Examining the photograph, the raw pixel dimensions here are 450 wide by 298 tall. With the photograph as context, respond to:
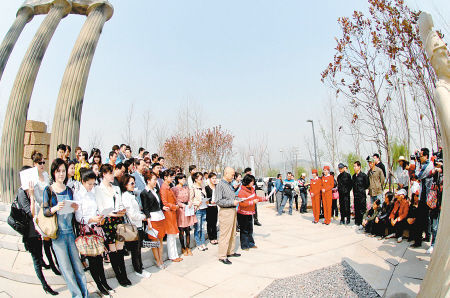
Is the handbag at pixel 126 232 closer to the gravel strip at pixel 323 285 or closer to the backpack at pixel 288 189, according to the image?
the gravel strip at pixel 323 285

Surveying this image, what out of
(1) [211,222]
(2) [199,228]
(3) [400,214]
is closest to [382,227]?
(3) [400,214]

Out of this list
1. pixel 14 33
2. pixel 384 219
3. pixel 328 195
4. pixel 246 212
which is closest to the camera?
pixel 246 212

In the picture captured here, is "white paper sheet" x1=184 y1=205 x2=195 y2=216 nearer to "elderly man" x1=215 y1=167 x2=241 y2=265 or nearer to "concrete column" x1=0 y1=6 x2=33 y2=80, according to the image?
"elderly man" x1=215 y1=167 x2=241 y2=265

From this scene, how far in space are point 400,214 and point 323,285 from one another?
121 inches

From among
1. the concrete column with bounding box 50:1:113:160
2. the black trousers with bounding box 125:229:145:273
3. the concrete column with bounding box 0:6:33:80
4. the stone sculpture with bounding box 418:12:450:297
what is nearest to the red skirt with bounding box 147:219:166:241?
the black trousers with bounding box 125:229:145:273

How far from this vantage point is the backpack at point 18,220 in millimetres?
3926

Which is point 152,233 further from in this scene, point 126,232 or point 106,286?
point 106,286

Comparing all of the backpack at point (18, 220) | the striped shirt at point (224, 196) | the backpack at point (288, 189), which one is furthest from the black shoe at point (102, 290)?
the backpack at point (288, 189)

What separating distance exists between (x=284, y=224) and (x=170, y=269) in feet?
16.4

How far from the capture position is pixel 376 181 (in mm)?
7801

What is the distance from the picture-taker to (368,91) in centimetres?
887

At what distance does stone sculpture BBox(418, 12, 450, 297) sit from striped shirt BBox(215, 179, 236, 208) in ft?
11.4

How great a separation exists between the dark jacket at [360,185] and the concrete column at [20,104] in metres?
10.4

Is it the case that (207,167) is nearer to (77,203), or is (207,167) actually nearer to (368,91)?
(368,91)
